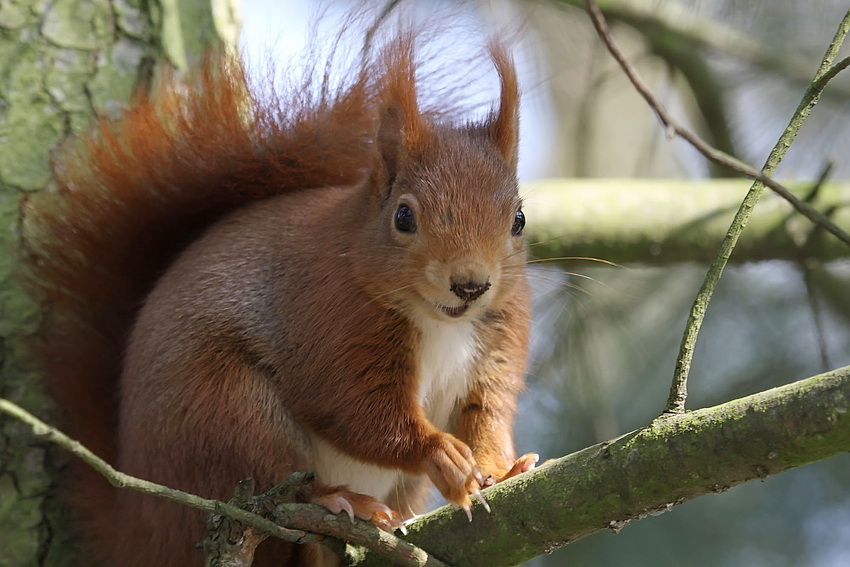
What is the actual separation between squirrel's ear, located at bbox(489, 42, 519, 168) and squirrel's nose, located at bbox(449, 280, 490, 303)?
400 millimetres

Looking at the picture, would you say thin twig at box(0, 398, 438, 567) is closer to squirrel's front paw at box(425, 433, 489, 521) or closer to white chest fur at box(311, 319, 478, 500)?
squirrel's front paw at box(425, 433, 489, 521)

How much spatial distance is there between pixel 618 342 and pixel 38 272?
1.86 meters

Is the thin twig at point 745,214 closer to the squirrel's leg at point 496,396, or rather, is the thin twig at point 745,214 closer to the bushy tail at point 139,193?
the squirrel's leg at point 496,396

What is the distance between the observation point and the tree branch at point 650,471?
3.66 ft

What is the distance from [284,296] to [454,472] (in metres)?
0.52

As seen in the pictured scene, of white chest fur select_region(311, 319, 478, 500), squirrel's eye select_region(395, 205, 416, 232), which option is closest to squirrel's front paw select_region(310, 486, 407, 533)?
white chest fur select_region(311, 319, 478, 500)

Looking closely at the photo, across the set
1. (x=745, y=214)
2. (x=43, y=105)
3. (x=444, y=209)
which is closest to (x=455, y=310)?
(x=444, y=209)

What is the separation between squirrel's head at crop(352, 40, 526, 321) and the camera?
5.16 feet

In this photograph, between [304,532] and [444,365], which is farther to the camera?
[444,365]

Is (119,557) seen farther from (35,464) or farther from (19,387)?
(19,387)

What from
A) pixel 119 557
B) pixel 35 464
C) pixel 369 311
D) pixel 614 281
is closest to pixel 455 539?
pixel 369 311

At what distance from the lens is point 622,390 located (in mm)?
3215

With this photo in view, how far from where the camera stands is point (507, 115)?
184 cm

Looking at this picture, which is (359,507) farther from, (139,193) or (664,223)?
(664,223)
